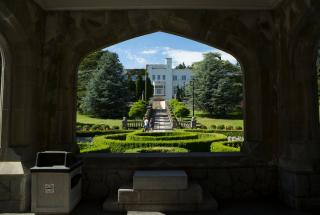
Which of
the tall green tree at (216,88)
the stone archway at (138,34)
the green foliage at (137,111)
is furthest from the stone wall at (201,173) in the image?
→ the tall green tree at (216,88)

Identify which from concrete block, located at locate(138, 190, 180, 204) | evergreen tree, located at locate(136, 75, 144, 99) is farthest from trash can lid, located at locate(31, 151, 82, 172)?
evergreen tree, located at locate(136, 75, 144, 99)

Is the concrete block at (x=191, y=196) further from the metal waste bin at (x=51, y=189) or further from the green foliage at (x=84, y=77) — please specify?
the green foliage at (x=84, y=77)

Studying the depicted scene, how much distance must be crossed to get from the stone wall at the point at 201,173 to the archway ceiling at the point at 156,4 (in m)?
3.02

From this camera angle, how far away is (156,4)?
4.79 meters

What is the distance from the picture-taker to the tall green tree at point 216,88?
32.3m

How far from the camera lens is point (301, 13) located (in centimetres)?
396

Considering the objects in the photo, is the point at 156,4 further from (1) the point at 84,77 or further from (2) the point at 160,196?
(1) the point at 84,77

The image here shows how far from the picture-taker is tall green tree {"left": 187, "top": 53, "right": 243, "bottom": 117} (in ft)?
106

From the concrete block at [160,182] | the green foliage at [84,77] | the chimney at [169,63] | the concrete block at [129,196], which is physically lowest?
the concrete block at [129,196]

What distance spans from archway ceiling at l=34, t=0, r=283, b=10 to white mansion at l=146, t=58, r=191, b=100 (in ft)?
213

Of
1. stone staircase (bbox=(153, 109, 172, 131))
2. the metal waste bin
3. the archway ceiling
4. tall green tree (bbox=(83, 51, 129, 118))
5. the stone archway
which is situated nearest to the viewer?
the metal waste bin

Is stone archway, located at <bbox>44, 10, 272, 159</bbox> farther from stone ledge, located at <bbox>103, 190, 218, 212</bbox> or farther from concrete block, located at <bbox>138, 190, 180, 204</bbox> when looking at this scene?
concrete block, located at <bbox>138, 190, 180, 204</bbox>

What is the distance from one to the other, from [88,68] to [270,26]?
111 ft

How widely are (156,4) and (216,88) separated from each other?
29.6 metres
